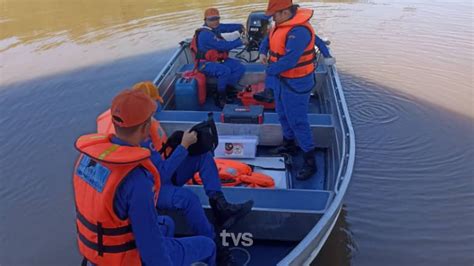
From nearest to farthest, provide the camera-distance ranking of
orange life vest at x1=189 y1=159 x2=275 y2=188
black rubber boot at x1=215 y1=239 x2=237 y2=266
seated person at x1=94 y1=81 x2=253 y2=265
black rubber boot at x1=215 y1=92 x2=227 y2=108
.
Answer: seated person at x1=94 y1=81 x2=253 y2=265
black rubber boot at x1=215 y1=239 x2=237 y2=266
orange life vest at x1=189 y1=159 x2=275 y2=188
black rubber boot at x1=215 y1=92 x2=227 y2=108

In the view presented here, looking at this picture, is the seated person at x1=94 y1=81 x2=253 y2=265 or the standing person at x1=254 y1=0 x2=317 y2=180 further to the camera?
the standing person at x1=254 y1=0 x2=317 y2=180

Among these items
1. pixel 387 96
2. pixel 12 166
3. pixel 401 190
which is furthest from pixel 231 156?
pixel 387 96

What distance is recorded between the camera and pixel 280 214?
9.44 ft

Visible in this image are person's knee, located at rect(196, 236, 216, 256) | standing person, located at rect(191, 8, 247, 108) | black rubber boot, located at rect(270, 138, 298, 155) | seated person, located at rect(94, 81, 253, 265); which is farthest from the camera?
standing person, located at rect(191, 8, 247, 108)

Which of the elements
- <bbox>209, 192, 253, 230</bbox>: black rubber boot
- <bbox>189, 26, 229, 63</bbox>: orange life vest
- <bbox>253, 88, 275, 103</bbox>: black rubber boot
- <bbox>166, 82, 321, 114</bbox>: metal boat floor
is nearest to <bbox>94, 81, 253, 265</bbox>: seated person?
<bbox>209, 192, 253, 230</bbox>: black rubber boot

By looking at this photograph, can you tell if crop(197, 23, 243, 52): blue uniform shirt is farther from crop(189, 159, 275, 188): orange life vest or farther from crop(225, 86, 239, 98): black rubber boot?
crop(189, 159, 275, 188): orange life vest

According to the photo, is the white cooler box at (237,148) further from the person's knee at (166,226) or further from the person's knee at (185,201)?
the person's knee at (166,226)

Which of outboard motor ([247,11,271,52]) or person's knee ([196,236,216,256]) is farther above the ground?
outboard motor ([247,11,271,52])

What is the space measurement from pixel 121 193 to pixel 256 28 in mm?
4620

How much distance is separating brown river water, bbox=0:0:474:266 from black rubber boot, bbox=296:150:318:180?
572 millimetres

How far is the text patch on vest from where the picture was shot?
5.88 ft

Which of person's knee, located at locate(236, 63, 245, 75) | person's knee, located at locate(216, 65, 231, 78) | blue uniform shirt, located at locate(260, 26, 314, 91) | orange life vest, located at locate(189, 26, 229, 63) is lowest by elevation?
person's knee, located at locate(236, 63, 245, 75)

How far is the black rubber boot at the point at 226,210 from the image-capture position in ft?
8.92

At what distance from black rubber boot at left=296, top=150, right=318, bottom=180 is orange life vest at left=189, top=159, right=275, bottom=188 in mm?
363
